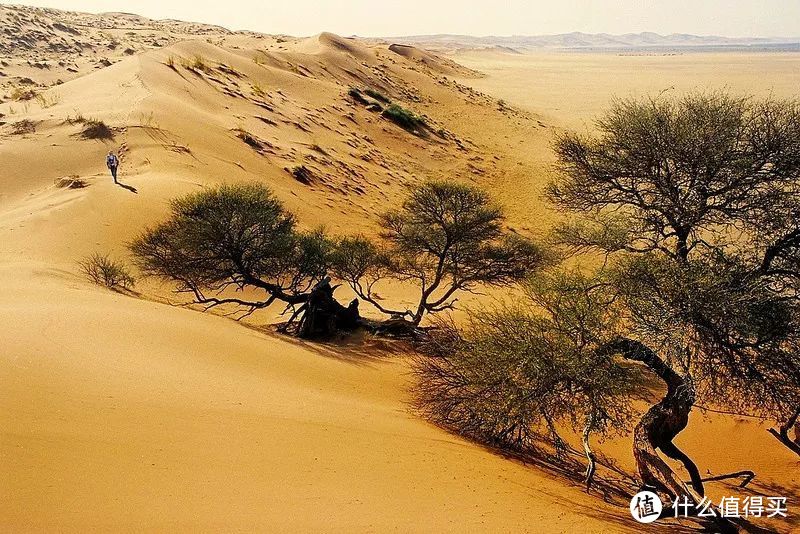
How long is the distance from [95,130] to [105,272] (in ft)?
28.9

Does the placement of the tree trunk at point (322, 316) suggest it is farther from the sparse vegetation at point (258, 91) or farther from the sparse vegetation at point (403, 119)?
the sparse vegetation at point (403, 119)

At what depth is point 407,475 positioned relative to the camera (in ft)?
17.7

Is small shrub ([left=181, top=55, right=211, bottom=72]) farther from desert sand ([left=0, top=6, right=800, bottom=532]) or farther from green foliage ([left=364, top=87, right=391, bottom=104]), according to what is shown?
green foliage ([left=364, top=87, right=391, bottom=104])

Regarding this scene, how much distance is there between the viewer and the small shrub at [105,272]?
11906 mm

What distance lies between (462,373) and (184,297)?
9138 millimetres

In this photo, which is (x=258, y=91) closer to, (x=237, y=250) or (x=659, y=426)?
(x=237, y=250)

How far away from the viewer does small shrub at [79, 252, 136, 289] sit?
11.9 metres

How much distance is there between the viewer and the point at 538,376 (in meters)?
6.59

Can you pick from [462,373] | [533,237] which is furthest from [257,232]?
[533,237]

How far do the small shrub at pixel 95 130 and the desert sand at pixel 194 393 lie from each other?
0.21 m

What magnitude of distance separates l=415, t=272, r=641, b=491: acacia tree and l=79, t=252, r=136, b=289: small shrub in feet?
25.1

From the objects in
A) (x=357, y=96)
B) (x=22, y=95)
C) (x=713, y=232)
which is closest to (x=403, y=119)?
(x=357, y=96)

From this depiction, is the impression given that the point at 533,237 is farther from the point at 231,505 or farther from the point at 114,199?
the point at 231,505

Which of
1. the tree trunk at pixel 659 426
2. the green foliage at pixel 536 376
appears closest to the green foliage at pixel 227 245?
the green foliage at pixel 536 376
